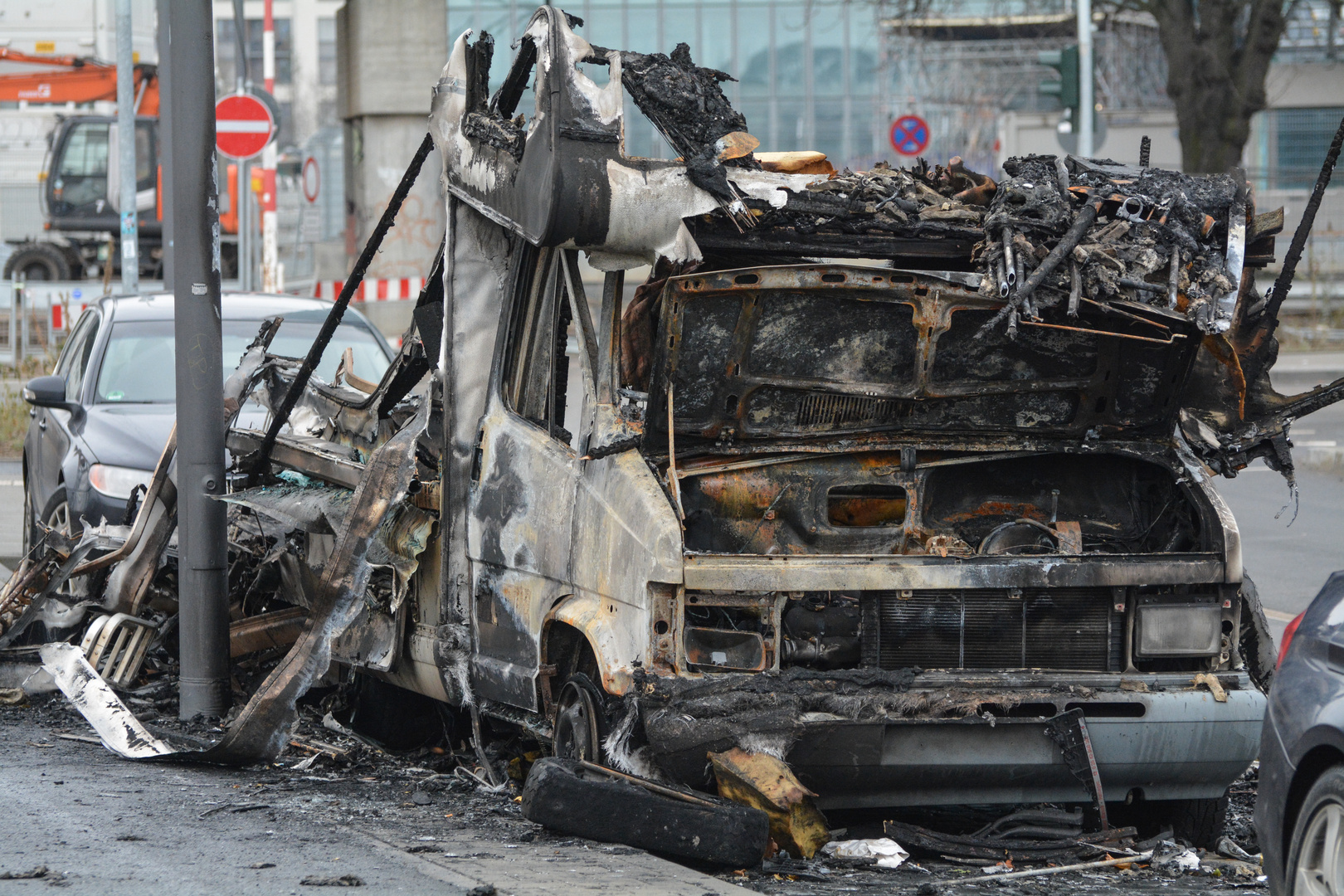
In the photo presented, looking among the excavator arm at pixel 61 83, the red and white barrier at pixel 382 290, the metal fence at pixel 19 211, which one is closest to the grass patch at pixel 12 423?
the red and white barrier at pixel 382 290

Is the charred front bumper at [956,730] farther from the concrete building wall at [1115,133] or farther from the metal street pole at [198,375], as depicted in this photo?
the concrete building wall at [1115,133]

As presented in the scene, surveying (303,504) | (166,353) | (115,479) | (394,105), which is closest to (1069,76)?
(394,105)

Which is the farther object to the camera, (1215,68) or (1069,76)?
(1215,68)

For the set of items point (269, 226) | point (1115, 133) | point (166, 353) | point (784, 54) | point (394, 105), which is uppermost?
point (784, 54)

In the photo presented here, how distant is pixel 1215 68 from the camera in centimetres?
2481

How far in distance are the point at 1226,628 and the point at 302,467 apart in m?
3.90

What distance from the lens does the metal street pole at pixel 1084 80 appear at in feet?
80.3

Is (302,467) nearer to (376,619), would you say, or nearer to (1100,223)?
(376,619)

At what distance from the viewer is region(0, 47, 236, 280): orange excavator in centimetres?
3173

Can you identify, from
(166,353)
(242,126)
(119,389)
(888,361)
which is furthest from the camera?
(242,126)

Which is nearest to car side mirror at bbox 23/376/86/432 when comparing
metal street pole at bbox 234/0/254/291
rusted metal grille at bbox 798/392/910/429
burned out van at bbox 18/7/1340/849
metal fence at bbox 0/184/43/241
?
burned out van at bbox 18/7/1340/849

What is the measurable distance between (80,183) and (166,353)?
24.4 m

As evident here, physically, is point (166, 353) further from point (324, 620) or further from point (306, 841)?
point (306, 841)

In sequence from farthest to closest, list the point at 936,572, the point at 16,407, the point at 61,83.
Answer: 1. the point at 61,83
2. the point at 16,407
3. the point at 936,572
